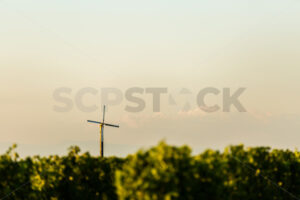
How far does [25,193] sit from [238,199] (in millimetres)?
10174

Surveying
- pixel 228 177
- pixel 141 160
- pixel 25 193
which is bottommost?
pixel 25 193

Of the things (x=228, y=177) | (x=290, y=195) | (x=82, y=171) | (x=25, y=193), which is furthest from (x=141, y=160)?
(x=290, y=195)

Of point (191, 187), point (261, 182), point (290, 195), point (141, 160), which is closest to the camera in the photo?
point (141, 160)

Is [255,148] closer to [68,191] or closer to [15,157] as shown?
[68,191]

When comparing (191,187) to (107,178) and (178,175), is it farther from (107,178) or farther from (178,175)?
(107,178)

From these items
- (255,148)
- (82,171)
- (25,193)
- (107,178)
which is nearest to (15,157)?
(25,193)

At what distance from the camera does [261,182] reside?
65.7ft

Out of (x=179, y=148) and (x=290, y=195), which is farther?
(x=290, y=195)

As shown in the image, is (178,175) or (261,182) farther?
(261,182)

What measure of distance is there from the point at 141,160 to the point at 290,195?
40.2 ft

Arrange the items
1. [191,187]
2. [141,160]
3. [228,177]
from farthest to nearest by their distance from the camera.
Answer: [228,177]
[191,187]
[141,160]

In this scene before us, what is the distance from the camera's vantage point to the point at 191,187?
13055 millimetres

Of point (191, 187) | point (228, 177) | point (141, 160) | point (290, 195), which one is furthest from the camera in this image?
point (290, 195)

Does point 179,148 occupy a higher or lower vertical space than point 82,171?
higher
